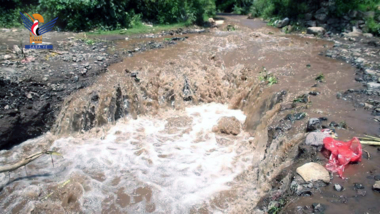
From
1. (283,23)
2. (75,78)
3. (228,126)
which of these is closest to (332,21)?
(283,23)

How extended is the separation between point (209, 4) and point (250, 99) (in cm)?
1049

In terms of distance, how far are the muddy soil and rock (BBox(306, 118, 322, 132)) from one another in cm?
512

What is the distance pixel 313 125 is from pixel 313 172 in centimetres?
131

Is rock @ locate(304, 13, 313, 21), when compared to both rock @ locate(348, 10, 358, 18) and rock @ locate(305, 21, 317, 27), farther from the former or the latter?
rock @ locate(348, 10, 358, 18)

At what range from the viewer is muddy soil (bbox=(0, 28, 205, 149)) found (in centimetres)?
606

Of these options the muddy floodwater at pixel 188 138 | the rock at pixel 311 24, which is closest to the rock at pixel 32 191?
the muddy floodwater at pixel 188 138

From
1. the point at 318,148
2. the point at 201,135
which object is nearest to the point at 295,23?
the point at 201,135

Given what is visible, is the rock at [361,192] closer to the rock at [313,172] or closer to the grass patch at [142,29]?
the rock at [313,172]

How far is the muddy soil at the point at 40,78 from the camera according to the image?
19.9 feet

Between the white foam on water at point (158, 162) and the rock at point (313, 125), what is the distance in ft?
4.64

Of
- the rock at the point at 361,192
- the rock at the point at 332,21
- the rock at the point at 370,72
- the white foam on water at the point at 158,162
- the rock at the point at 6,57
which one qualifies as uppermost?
the rock at the point at 6,57

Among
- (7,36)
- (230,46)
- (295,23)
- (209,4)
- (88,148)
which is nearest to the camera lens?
(88,148)

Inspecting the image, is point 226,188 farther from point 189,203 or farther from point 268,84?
point 268,84

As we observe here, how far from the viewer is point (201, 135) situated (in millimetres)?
6715
